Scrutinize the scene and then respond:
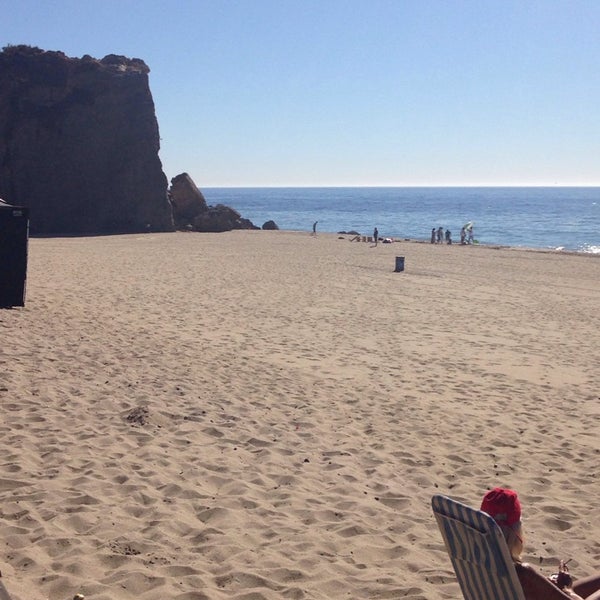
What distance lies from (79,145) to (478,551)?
37881mm

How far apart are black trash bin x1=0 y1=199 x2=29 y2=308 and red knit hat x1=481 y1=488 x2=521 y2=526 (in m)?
10.5

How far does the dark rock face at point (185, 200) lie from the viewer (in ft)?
148

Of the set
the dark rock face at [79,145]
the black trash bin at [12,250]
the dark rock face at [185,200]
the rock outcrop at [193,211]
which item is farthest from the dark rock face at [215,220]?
the black trash bin at [12,250]

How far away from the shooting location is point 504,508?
299 cm

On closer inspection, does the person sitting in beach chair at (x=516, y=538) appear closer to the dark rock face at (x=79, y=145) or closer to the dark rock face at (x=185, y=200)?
the dark rock face at (x=79, y=145)

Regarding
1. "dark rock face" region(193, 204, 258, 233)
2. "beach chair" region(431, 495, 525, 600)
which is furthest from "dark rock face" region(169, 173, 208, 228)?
"beach chair" region(431, 495, 525, 600)

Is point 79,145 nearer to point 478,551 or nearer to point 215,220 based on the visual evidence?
point 215,220

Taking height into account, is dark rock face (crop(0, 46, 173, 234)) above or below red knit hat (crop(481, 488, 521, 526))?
above

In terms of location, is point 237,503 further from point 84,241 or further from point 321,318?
point 84,241

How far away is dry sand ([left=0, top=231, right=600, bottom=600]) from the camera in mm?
4453

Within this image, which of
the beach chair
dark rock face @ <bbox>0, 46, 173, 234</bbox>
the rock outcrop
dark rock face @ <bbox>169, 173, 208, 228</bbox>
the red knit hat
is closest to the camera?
the beach chair

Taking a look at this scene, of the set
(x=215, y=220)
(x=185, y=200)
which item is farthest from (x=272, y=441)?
(x=185, y=200)

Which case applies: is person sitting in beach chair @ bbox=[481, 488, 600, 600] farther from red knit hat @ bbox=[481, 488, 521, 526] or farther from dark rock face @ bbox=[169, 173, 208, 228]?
dark rock face @ bbox=[169, 173, 208, 228]

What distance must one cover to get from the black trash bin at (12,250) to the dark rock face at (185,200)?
108ft
